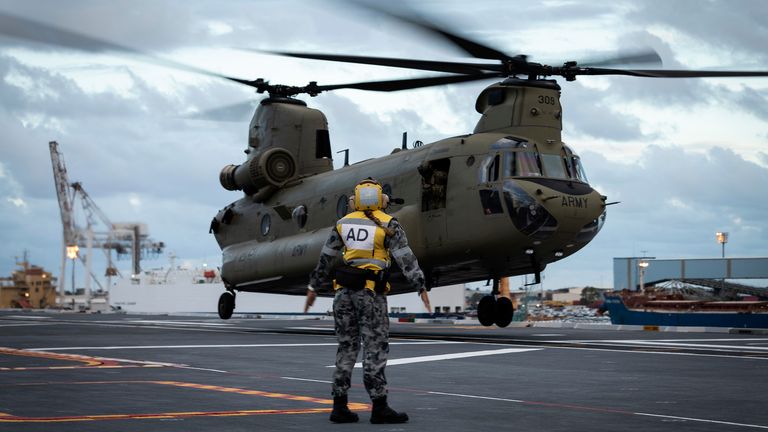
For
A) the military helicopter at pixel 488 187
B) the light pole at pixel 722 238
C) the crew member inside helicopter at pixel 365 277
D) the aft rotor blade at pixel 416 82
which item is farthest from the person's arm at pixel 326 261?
the light pole at pixel 722 238


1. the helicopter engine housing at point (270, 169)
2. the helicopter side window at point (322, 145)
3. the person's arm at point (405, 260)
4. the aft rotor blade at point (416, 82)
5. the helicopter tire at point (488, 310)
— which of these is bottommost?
the helicopter tire at point (488, 310)

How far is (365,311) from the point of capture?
996 cm

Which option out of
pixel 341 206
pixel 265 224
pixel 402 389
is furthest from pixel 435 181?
pixel 402 389

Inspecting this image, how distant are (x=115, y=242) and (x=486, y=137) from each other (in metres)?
148

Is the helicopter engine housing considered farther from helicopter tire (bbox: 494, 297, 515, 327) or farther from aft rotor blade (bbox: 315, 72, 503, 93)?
helicopter tire (bbox: 494, 297, 515, 327)

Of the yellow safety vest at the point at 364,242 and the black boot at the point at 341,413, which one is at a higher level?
the yellow safety vest at the point at 364,242

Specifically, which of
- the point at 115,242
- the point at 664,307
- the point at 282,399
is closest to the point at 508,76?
the point at 282,399

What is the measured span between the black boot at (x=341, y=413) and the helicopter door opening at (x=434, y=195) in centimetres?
1773

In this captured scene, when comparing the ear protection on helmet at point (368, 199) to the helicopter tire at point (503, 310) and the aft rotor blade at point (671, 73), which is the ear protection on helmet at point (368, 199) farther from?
the helicopter tire at point (503, 310)

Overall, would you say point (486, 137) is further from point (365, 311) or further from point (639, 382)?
point (365, 311)

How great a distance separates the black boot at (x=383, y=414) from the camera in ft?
30.1

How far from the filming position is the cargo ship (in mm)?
49822

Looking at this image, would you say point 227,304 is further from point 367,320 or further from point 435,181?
point 367,320

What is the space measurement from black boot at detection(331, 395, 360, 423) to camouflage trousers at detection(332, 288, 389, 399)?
288mm
